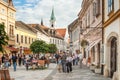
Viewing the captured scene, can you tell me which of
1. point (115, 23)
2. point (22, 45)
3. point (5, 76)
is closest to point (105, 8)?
point (115, 23)

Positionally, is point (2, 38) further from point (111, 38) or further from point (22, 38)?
point (22, 38)

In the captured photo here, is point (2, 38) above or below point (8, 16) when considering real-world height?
below

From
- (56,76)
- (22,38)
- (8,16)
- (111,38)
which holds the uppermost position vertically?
(8,16)

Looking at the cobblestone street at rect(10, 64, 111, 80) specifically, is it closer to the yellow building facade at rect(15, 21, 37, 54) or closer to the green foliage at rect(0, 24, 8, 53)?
the green foliage at rect(0, 24, 8, 53)

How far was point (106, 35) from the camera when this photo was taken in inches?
910

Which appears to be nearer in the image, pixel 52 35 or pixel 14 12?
pixel 14 12

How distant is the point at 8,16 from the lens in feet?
180

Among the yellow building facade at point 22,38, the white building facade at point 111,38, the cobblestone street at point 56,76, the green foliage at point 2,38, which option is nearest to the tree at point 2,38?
the green foliage at point 2,38

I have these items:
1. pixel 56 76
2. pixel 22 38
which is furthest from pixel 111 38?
pixel 22 38

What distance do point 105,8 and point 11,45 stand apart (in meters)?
35.8

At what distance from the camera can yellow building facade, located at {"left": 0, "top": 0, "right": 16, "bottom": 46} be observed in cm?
5197

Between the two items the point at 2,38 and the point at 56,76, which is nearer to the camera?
the point at 2,38

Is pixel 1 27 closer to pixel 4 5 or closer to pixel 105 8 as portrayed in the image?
pixel 105 8

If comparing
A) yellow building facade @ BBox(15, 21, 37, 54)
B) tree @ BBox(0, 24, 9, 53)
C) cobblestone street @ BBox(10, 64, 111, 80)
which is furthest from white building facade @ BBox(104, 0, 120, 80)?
yellow building facade @ BBox(15, 21, 37, 54)
